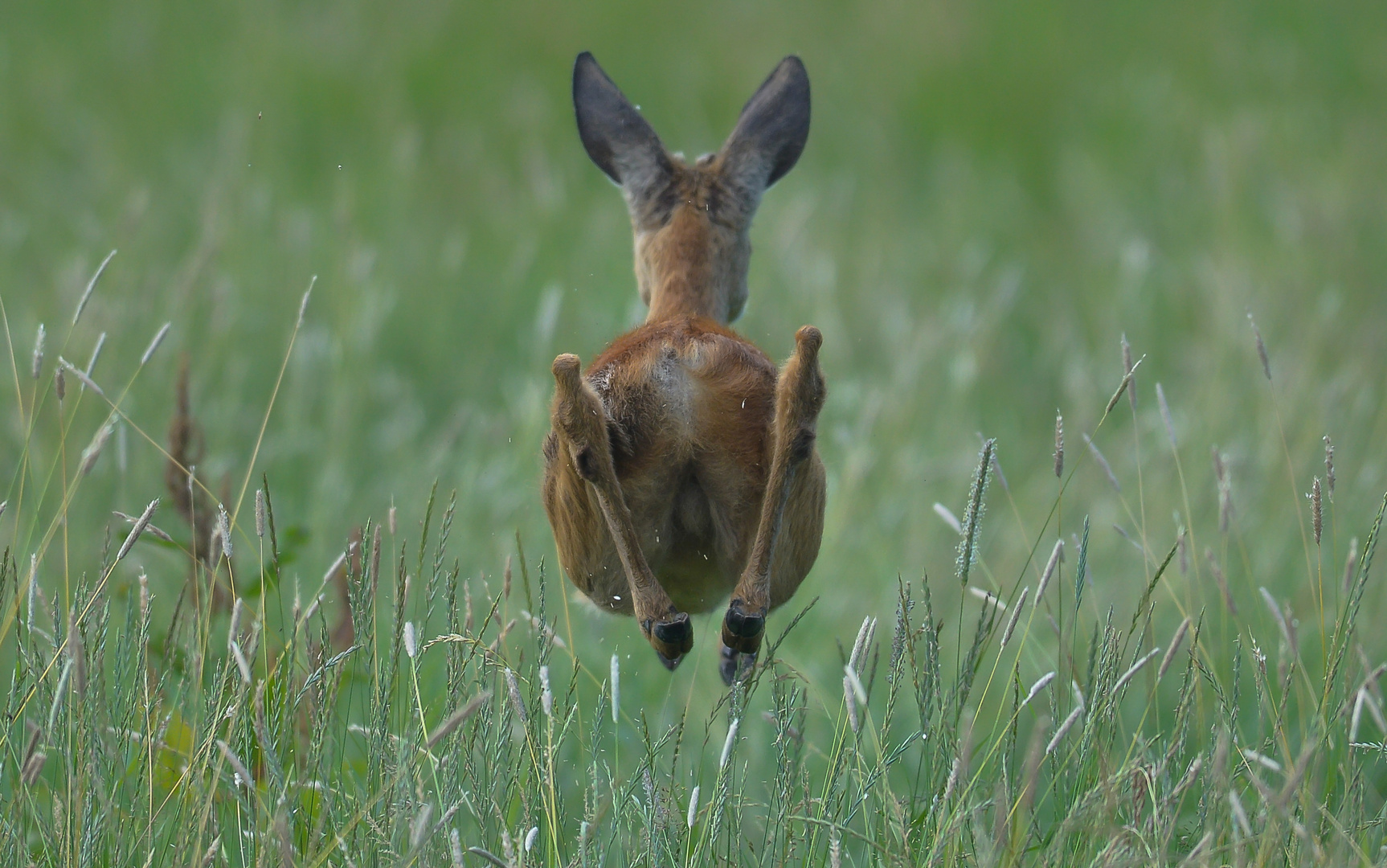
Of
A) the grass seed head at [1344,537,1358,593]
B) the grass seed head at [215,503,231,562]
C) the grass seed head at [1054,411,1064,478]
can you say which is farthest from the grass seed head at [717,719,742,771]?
the grass seed head at [1344,537,1358,593]

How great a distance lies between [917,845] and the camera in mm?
2785

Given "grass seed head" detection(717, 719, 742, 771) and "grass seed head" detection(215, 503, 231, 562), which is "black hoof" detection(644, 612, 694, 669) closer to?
"grass seed head" detection(717, 719, 742, 771)

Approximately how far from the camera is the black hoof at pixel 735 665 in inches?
109

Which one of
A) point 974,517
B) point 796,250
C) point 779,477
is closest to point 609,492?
point 779,477

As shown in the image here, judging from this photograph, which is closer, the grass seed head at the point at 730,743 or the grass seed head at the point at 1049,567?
the grass seed head at the point at 730,743

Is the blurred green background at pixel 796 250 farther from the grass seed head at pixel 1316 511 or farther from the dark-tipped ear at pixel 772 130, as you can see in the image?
the dark-tipped ear at pixel 772 130

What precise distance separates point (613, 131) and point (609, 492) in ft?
4.16

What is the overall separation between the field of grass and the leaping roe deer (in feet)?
0.69

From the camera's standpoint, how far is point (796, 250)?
782cm

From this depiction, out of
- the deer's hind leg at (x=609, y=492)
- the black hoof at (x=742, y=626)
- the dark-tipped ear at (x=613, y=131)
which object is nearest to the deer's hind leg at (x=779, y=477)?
the black hoof at (x=742, y=626)

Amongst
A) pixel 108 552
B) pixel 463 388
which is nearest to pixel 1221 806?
pixel 108 552

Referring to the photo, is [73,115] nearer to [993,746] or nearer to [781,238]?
[781,238]

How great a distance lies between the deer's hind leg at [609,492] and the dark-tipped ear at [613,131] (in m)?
1.03

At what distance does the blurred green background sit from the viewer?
609 cm
